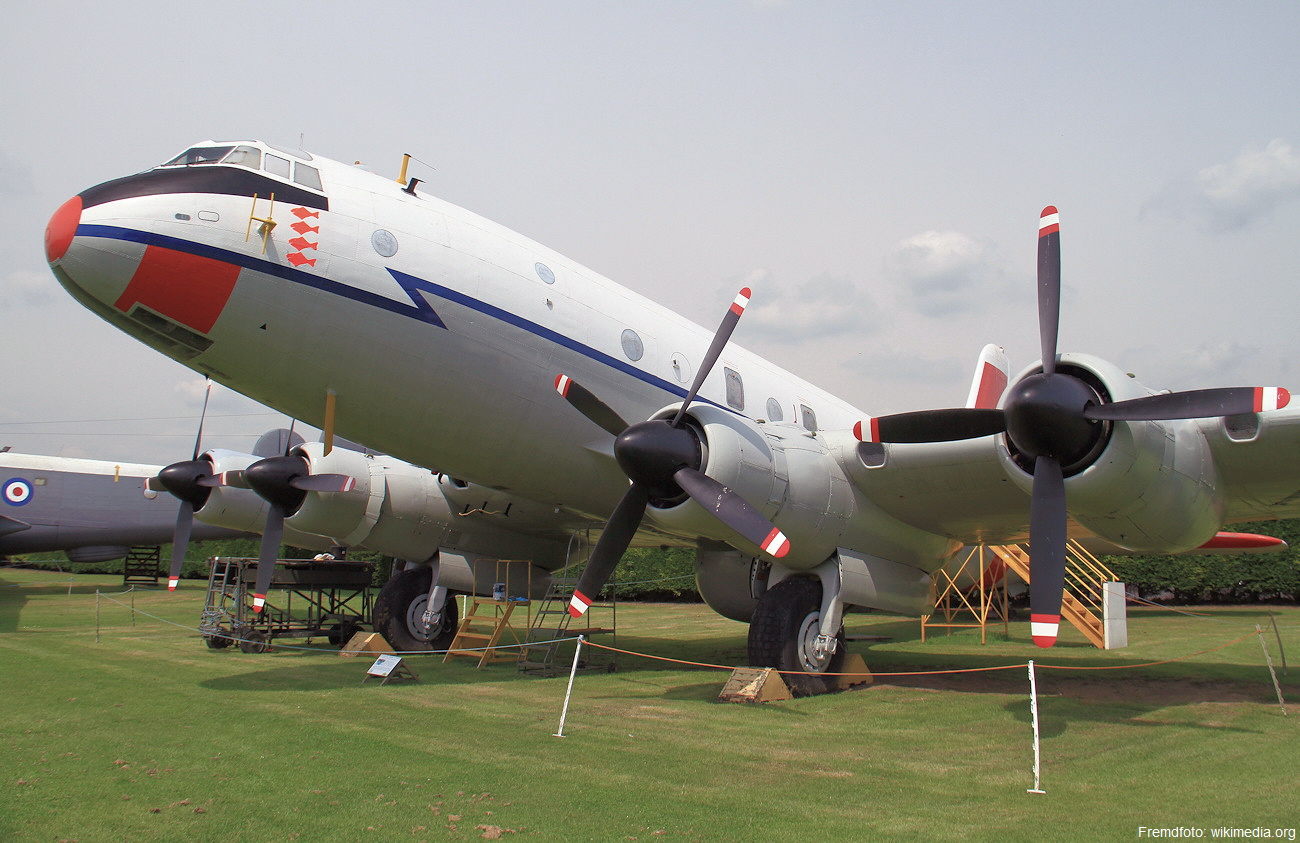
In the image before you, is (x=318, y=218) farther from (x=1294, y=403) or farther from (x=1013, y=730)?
(x=1294, y=403)

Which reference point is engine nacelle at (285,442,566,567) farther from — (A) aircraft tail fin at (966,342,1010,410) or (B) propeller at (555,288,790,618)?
(A) aircraft tail fin at (966,342,1010,410)

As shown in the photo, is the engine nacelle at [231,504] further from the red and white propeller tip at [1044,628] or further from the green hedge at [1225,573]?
the green hedge at [1225,573]

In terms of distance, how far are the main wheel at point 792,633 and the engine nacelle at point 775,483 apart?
0.34 meters

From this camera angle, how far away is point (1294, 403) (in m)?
7.62

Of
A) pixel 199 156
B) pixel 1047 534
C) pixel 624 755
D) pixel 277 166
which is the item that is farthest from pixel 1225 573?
pixel 199 156

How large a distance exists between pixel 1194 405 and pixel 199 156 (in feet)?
31.0

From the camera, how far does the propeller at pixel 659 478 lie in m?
8.13

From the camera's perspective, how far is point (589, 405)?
8.91m

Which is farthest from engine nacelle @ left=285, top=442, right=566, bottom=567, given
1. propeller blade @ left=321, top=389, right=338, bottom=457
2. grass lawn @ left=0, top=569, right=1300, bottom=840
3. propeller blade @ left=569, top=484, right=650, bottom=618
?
propeller blade @ left=321, top=389, right=338, bottom=457

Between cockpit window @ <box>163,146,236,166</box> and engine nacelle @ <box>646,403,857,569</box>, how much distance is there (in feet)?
16.7

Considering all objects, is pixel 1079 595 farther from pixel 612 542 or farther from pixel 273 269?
pixel 273 269

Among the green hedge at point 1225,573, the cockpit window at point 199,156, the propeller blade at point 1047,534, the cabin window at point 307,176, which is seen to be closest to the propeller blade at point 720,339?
the propeller blade at point 1047,534

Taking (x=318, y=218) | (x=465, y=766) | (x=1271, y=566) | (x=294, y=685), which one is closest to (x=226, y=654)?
(x=294, y=685)

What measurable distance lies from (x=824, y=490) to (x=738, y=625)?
13.2m
